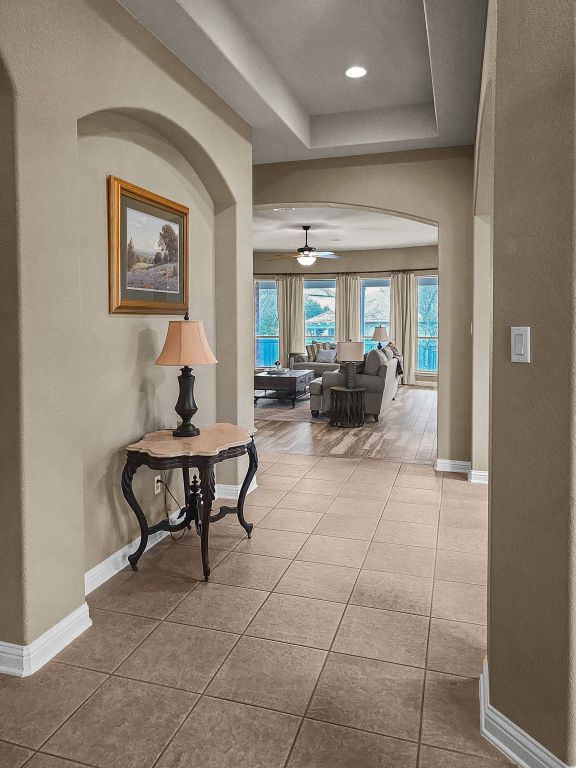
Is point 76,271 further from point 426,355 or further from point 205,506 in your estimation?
point 426,355

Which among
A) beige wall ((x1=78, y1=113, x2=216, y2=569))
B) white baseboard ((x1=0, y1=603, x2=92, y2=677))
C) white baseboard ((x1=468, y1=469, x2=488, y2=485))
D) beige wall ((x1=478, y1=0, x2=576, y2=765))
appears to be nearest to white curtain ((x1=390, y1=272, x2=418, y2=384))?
white baseboard ((x1=468, y1=469, x2=488, y2=485))

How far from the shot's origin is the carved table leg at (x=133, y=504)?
3180mm

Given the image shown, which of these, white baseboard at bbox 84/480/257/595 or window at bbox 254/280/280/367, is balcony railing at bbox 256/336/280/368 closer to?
window at bbox 254/280/280/367

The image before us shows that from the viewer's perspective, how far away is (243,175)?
4539 mm

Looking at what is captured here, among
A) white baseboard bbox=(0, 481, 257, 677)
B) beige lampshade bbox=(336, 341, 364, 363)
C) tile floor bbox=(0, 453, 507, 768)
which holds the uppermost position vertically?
beige lampshade bbox=(336, 341, 364, 363)

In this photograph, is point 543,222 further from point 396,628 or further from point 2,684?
point 2,684

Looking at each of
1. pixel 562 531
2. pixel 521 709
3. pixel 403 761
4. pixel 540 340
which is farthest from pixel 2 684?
pixel 540 340

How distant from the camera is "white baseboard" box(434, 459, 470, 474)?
17.9 ft

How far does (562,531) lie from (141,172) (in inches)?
114

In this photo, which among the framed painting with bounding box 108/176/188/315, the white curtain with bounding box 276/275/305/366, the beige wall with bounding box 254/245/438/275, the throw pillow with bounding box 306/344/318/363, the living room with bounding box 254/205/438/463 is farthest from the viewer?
the white curtain with bounding box 276/275/305/366

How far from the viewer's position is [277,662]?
2.40 metres

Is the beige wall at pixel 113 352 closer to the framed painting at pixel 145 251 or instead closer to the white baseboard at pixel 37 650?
the framed painting at pixel 145 251

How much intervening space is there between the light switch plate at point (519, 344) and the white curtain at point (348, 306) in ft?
37.8

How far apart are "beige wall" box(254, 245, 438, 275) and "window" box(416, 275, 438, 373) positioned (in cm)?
Answer: 46
